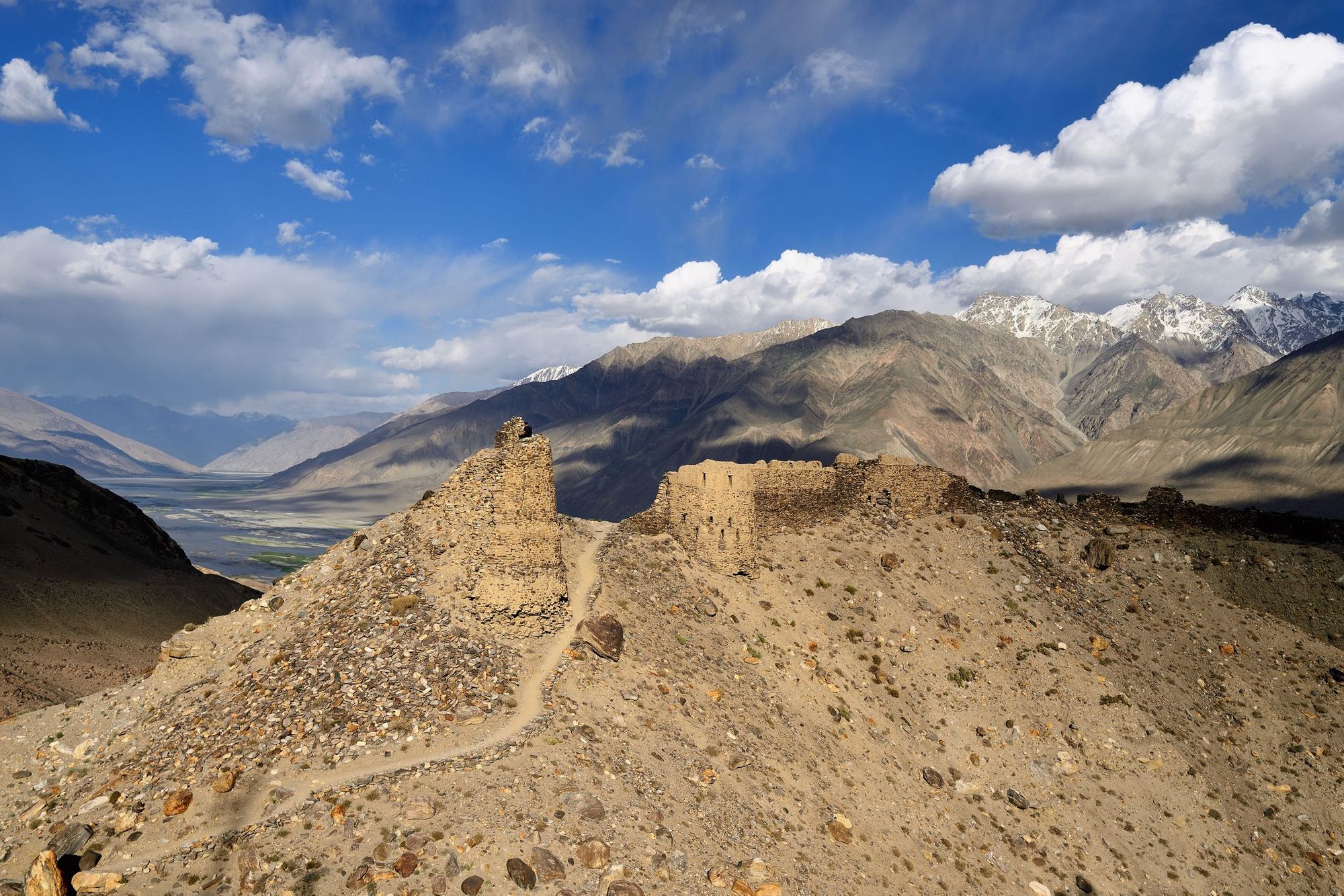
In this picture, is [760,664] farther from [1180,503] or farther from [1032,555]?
[1180,503]

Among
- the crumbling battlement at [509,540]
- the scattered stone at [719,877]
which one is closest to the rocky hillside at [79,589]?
the crumbling battlement at [509,540]

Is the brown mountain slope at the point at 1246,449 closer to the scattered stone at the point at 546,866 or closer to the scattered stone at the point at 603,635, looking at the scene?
the scattered stone at the point at 603,635

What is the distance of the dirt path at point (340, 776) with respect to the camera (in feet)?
44.2

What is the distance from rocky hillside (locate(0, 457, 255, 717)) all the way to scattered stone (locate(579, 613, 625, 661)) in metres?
20.1

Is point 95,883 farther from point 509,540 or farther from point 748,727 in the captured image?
point 748,727

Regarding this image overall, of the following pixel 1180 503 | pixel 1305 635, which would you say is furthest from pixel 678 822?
pixel 1180 503

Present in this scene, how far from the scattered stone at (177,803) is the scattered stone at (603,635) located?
30.3ft

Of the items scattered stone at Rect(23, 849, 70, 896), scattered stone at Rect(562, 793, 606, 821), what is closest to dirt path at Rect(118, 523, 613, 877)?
scattered stone at Rect(23, 849, 70, 896)

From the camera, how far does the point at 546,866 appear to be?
527 inches

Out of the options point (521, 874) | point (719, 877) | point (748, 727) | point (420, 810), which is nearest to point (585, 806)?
point (521, 874)

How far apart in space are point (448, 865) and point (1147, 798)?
2039 centimetres

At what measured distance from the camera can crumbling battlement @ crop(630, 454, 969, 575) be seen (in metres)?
26.9

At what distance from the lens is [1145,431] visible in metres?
192

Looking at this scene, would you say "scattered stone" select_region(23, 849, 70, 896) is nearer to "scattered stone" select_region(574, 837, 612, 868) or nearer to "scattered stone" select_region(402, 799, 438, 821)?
"scattered stone" select_region(402, 799, 438, 821)
